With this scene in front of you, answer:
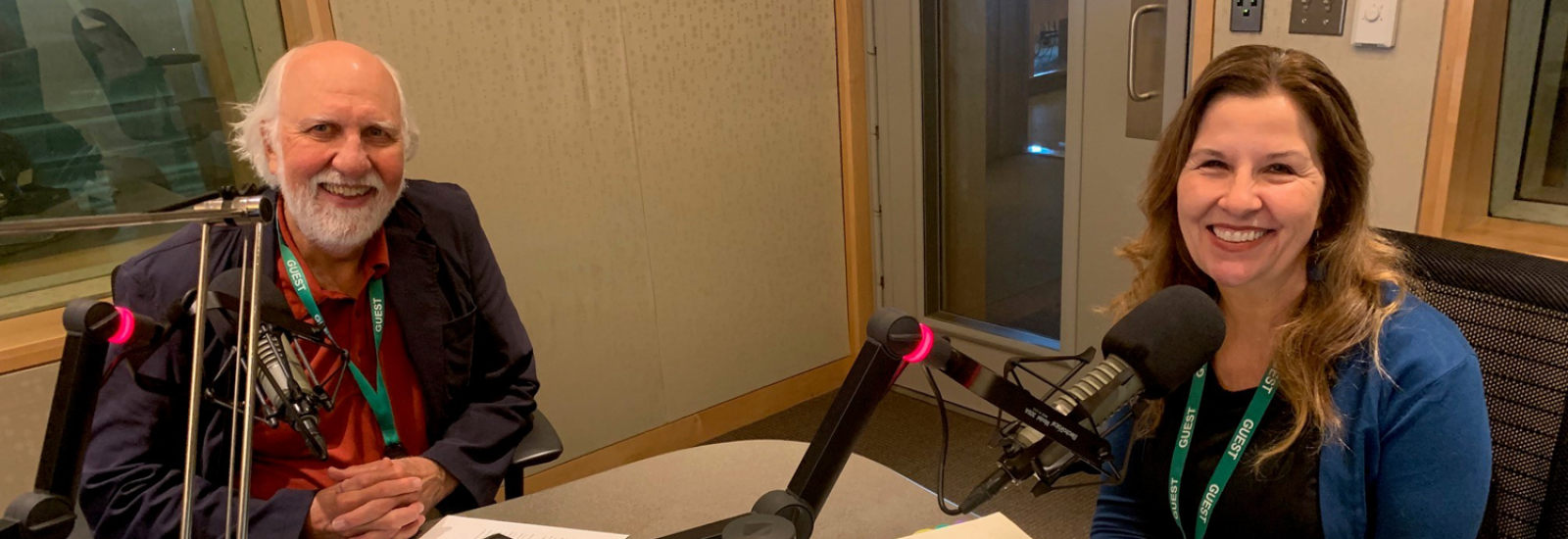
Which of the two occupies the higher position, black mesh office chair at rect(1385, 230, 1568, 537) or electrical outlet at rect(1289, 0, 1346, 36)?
electrical outlet at rect(1289, 0, 1346, 36)

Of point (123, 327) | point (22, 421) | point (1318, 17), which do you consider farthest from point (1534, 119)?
point (22, 421)

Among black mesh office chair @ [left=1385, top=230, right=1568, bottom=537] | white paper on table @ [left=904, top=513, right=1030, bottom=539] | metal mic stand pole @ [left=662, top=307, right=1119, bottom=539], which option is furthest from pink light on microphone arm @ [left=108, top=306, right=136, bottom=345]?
black mesh office chair @ [left=1385, top=230, right=1568, bottom=537]

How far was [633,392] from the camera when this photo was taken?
315cm

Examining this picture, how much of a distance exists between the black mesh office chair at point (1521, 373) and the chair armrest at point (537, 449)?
4.21ft

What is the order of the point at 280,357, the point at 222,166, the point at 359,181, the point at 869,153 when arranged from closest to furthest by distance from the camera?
the point at 280,357 → the point at 359,181 → the point at 222,166 → the point at 869,153

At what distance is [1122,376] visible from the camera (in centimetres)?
78

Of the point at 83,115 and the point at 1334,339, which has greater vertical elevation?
the point at 83,115

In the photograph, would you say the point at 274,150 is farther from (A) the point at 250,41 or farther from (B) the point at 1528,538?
(B) the point at 1528,538

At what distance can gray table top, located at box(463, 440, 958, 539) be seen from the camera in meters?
1.43

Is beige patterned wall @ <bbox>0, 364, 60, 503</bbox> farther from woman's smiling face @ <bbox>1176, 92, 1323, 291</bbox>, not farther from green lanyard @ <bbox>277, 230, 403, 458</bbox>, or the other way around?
woman's smiling face @ <bbox>1176, 92, 1323, 291</bbox>

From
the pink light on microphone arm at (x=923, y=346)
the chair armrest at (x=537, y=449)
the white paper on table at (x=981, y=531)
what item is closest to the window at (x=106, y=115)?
the chair armrest at (x=537, y=449)

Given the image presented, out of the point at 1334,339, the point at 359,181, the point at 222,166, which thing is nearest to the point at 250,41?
the point at 222,166

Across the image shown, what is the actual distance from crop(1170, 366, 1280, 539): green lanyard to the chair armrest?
94 centimetres

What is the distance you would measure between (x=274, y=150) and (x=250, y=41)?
2.55ft
